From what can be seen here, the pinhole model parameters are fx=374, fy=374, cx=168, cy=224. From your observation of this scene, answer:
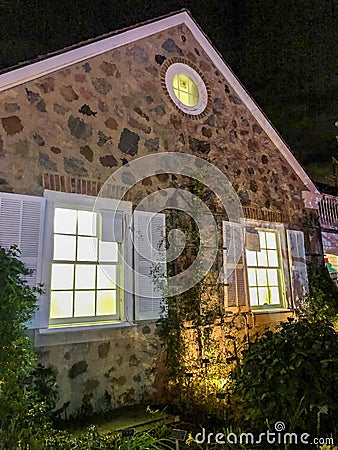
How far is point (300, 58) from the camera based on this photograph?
933 centimetres

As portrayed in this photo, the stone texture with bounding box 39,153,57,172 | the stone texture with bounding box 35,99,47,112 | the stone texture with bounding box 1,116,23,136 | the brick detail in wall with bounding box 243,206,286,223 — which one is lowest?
the brick detail in wall with bounding box 243,206,286,223

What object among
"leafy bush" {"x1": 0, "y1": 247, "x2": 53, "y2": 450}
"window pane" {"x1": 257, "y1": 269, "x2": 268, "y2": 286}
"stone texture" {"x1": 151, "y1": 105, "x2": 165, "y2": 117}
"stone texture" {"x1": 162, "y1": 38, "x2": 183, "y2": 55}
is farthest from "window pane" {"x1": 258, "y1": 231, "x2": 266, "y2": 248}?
"leafy bush" {"x1": 0, "y1": 247, "x2": 53, "y2": 450}

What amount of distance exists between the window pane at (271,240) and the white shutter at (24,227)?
4.35m

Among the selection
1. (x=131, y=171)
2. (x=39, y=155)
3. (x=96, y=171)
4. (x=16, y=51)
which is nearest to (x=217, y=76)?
(x=131, y=171)

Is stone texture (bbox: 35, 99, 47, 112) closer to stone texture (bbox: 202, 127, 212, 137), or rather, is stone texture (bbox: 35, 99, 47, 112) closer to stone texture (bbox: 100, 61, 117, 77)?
stone texture (bbox: 100, 61, 117, 77)

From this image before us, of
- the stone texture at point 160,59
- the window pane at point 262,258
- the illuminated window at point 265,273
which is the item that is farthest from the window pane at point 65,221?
the window pane at point 262,258

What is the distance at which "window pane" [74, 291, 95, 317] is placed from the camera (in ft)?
15.7

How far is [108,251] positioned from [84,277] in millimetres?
467

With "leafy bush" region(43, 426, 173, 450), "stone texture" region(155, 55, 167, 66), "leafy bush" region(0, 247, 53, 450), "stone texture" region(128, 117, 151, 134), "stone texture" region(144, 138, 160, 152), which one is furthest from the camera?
"stone texture" region(155, 55, 167, 66)

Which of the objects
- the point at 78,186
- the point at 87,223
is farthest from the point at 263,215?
the point at 78,186

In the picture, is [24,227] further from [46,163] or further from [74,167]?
[74,167]

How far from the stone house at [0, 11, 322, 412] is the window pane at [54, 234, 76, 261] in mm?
13

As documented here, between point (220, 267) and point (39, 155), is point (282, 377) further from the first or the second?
point (39, 155)

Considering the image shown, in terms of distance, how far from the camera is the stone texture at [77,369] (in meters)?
4.36
